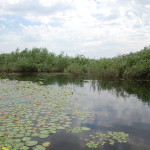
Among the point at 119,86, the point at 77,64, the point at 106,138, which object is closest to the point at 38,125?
the point at 106,138

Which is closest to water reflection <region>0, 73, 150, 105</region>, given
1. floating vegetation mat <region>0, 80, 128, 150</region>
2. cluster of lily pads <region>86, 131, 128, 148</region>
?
floating vegetation mat <region>0, 80, 128, 150</region>

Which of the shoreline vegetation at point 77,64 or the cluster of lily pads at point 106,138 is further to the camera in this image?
the shoreline vegetation at point 77,64

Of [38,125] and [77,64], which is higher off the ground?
[77,64]

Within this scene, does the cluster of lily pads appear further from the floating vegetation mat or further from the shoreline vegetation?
the shoreline vegetation

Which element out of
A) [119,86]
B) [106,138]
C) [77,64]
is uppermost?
[77,64]

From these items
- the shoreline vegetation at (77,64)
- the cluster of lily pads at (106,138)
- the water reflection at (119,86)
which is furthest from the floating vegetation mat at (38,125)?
the shoreline vegetation at (77,64)

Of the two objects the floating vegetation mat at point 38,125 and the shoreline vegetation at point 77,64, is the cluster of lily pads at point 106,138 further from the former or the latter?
the shoreline vegetation at point 77,64

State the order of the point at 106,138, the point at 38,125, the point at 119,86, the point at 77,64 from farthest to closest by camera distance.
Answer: the point at 77,64, the point at 119,86, the point at 38,125, the point at 106,138

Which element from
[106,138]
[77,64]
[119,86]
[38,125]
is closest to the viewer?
[106,138]

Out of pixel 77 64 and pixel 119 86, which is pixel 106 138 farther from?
pixel 77 64

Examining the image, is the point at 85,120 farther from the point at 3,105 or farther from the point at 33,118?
the point at 3,105

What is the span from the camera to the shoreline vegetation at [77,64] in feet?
56.8

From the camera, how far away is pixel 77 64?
2811cm

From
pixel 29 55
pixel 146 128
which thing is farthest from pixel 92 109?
pixel 29 55
